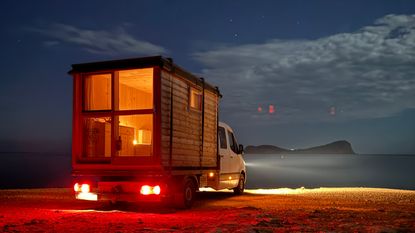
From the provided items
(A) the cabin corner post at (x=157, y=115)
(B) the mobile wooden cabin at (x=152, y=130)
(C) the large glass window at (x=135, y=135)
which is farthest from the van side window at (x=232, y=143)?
(A) the cabin corner post at (x=157, y=115)

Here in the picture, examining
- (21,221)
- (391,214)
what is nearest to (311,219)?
(391,214)

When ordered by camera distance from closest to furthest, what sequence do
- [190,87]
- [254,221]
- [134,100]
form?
[254,221], [190,87], [134,100]

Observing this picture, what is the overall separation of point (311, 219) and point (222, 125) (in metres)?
5.92

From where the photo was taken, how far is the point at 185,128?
11609 millimetres

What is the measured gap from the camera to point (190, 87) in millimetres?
12070

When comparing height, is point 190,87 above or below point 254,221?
above

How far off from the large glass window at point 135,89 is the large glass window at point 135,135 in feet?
1.29

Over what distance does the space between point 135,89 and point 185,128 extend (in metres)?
3.07

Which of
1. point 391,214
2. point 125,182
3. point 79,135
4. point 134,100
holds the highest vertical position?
point 134,100

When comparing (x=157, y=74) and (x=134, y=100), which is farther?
(x=134, y=100)

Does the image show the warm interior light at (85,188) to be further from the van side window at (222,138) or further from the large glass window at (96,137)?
the van side window at (222,138)

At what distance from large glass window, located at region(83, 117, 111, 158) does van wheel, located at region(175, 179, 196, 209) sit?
91.6 inches

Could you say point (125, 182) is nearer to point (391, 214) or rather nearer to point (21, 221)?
point (21, 221)

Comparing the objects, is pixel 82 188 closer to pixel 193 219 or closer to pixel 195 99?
pixel 193 219
